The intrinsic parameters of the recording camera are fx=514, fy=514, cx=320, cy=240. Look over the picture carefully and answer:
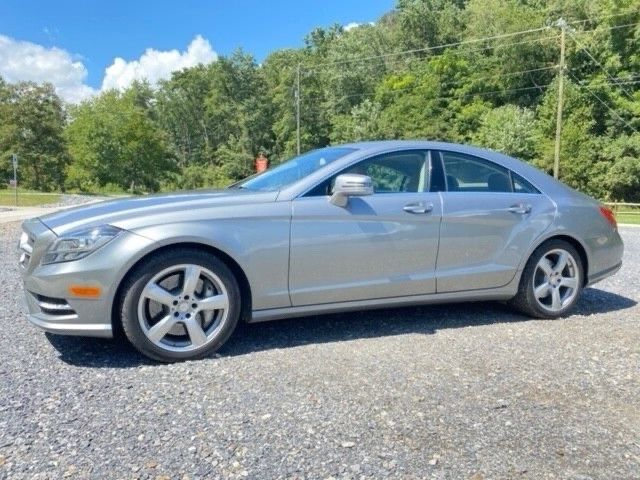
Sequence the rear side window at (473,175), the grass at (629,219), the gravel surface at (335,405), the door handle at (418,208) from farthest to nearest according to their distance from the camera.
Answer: the grass at (629,219), the rear side window at (473,175), the door handle at (418,208), the gravel surface at (335,405)

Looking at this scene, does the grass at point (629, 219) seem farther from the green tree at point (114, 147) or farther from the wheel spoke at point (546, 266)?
the green tree at point (114, 147)

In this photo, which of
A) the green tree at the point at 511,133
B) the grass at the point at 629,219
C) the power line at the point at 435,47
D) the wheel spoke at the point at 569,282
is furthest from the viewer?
the power line at the point at 435,47

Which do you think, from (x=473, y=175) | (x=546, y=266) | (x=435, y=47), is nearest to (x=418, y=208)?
(x=473, y=175)

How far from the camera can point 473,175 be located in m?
4.30

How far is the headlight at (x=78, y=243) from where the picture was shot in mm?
3145

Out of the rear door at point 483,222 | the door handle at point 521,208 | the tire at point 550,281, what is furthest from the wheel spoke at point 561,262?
the door handle at point 521,208

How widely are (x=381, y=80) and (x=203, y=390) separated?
5441 cm

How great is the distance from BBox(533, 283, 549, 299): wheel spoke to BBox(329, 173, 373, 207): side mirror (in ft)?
5.90

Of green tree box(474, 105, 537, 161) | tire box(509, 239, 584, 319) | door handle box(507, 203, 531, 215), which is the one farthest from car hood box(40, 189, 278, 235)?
green tree box(474, 105, 537, 161)

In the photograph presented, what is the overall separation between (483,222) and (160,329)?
259 centimetres

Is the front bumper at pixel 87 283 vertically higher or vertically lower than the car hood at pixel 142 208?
lower

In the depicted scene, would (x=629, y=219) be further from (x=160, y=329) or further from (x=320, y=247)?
(x=160, y=329)

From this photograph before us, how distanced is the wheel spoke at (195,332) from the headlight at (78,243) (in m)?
0.72

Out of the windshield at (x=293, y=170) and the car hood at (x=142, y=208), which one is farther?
the windshield at (x=293, y=170)
